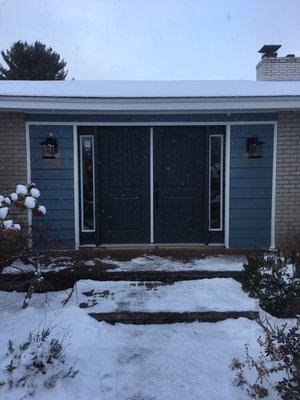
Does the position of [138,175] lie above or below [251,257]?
above

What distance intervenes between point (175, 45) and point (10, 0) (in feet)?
39.2

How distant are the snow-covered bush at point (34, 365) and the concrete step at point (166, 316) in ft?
2.55

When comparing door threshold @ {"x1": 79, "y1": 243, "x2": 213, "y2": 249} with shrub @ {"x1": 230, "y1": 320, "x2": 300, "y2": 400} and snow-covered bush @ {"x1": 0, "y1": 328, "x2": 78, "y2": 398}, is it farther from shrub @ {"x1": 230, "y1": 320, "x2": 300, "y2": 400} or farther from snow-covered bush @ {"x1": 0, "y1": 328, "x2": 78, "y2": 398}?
snow-covered bush @ {"x1": 0, "y1": 328, "x2": 78, "y2": 398}

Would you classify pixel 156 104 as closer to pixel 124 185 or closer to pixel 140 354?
pixel 124 185

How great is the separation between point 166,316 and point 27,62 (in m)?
20.3

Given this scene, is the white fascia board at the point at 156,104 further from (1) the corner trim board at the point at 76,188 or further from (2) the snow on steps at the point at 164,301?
(2) the snow on steps at the point at 164,301

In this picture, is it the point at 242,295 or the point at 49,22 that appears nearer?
the point at 242,295

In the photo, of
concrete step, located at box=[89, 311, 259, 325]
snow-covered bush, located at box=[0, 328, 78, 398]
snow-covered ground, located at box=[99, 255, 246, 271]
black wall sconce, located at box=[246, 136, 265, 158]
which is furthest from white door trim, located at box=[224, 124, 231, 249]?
snow-covered bush, located at box=[0, 328, 78, 398]

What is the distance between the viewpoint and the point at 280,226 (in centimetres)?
690

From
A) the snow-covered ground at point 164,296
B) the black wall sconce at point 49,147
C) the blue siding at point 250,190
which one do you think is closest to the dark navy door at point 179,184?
the blue siding at point 250,190

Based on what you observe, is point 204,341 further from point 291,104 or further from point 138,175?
point 291,104

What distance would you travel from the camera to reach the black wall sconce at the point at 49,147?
656 centimetres

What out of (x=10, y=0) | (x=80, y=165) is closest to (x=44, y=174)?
(x=80, y=165)

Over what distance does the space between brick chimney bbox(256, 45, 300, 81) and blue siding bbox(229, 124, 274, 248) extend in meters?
5.15
